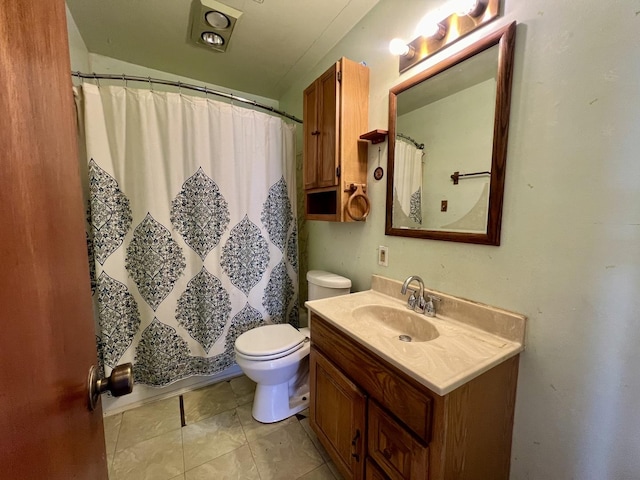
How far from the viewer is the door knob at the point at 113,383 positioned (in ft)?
1.75

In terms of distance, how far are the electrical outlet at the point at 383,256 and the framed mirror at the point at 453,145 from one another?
0.10 metres

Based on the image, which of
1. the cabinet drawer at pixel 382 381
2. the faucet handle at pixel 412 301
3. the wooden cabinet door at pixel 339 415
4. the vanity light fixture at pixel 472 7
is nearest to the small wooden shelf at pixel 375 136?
the vanity light fixture at pixel 472 7

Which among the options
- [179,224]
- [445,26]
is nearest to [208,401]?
[179,224]

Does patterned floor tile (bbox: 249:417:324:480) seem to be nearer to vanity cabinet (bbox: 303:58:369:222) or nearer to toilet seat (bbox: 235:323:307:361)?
toilet seat (bbox: 235:323:307:361)

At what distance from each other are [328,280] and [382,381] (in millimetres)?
826

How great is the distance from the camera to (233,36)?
5.58 feet

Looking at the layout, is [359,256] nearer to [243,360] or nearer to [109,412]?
[243,360]

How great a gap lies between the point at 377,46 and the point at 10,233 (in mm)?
1697

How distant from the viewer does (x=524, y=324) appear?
0.92 m

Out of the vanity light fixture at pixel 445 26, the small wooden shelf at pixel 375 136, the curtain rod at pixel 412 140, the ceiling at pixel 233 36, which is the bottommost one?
the curtain rod at pixel 412 140

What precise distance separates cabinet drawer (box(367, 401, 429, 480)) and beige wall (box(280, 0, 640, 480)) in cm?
44

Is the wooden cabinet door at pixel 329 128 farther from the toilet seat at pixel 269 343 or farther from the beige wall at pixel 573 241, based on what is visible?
the toilet seat at pixel 269 343

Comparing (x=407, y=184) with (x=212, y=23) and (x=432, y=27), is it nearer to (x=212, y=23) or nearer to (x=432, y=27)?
(x=432, y=27)

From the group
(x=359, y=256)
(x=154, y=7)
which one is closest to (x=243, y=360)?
(x=359, y=256)
